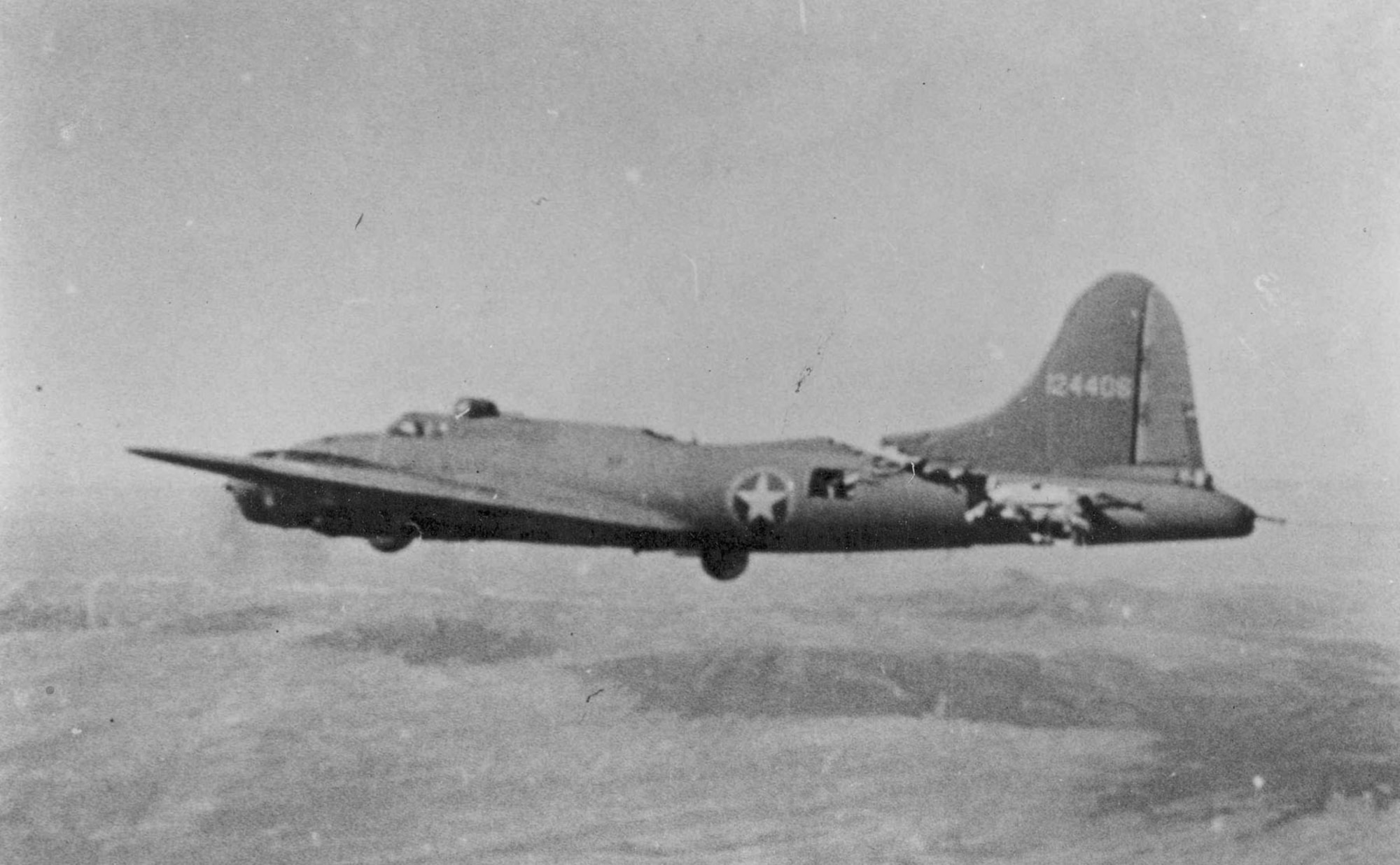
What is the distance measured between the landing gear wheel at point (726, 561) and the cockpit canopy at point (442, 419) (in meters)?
6.23

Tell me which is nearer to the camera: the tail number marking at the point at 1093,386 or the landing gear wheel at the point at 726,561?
the tail number marking at the point at 1093,386

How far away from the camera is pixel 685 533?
68.9 feet

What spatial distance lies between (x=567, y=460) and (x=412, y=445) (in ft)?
13.4

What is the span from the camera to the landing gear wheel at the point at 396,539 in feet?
71.7

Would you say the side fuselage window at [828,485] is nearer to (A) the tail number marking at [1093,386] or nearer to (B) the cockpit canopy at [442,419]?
(A) the tail number marking at [1093,386]

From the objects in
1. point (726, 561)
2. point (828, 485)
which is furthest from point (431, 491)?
point (828, 485)

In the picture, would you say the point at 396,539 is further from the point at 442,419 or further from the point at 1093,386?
the point at 1093,386

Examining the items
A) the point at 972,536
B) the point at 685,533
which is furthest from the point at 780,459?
the point at 972,536

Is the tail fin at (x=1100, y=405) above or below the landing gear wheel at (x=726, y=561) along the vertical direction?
above

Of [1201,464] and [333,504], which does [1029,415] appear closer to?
[1201,464]

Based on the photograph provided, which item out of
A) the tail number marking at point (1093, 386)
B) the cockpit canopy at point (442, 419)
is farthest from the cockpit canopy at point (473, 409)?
the tail number marking at point (1093, 386)

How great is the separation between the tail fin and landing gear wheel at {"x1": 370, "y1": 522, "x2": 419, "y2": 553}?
1046 cm

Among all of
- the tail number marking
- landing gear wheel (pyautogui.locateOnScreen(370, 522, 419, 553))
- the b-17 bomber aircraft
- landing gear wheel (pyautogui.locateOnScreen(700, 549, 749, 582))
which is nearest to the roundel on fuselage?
the b-17 bomber aircraft

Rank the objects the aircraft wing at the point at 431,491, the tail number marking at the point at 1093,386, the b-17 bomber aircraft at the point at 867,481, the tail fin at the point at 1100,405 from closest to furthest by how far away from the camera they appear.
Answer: the b-17 bomber aircraft at the point at 867,481
the aircraft wing at the point at 431,491
the tail fin at the point at 1100,405
the tail number marking at the point at 1093,386
